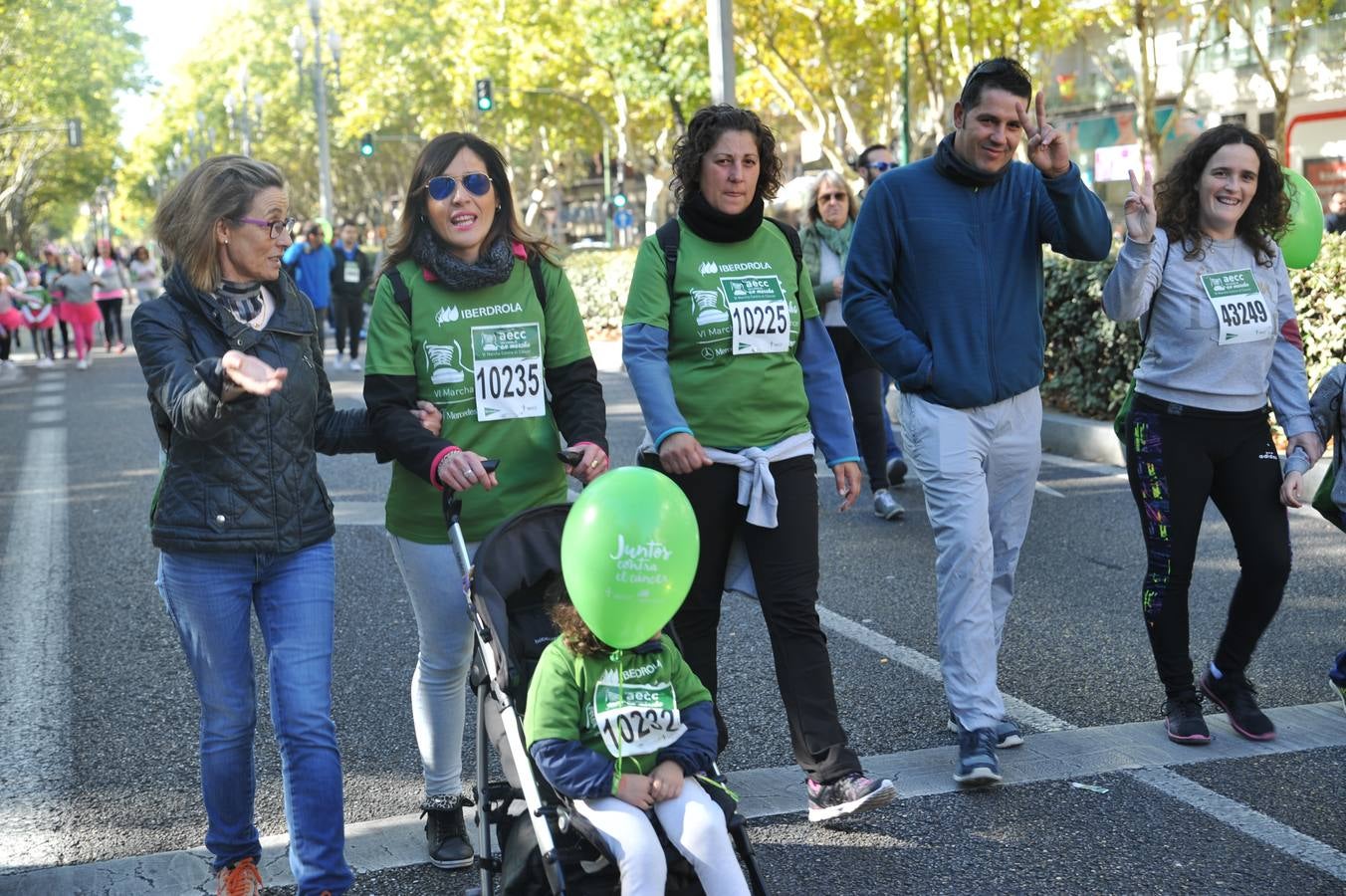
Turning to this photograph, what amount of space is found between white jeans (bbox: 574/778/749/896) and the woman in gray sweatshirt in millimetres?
2235

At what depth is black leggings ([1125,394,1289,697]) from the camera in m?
4.69

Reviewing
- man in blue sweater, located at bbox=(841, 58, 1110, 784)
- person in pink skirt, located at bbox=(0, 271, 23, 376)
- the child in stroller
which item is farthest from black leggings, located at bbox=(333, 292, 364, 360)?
the child in stroller

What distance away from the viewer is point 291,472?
3.54 meters

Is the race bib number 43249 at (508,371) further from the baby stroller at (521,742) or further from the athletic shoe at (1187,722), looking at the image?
the athletic shoe at (1187,722)

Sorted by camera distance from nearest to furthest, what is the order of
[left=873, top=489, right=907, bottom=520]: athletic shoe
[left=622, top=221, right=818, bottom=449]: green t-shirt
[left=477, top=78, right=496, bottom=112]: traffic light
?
[left=622, top=221, right=818, bottom=449]: green t-shirt < [left=873, top=489, right=907, bottom=520]: athletic shoe < [left=477, top=78, right=496, bottom=112]: traffic light

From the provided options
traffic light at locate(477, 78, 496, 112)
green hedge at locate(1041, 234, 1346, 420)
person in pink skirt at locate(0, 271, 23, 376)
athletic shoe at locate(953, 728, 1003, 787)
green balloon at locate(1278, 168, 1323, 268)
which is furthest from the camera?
traffic light at locate(477, 78, 496, 112)

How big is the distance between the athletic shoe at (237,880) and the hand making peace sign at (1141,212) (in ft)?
9.91

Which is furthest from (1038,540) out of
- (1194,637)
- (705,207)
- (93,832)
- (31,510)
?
(31,510)

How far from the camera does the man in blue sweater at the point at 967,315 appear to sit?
450 cm

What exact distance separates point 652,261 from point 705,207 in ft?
0.70

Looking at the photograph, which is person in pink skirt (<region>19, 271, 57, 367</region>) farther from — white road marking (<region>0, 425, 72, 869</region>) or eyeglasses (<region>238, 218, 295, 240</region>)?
eyeglasses (<region>238, 218, 295, 240</region>)

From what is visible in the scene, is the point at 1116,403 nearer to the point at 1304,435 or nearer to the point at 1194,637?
the point at 1194,637

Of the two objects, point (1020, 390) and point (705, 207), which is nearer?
point (705, 207)

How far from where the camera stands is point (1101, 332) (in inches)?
439
